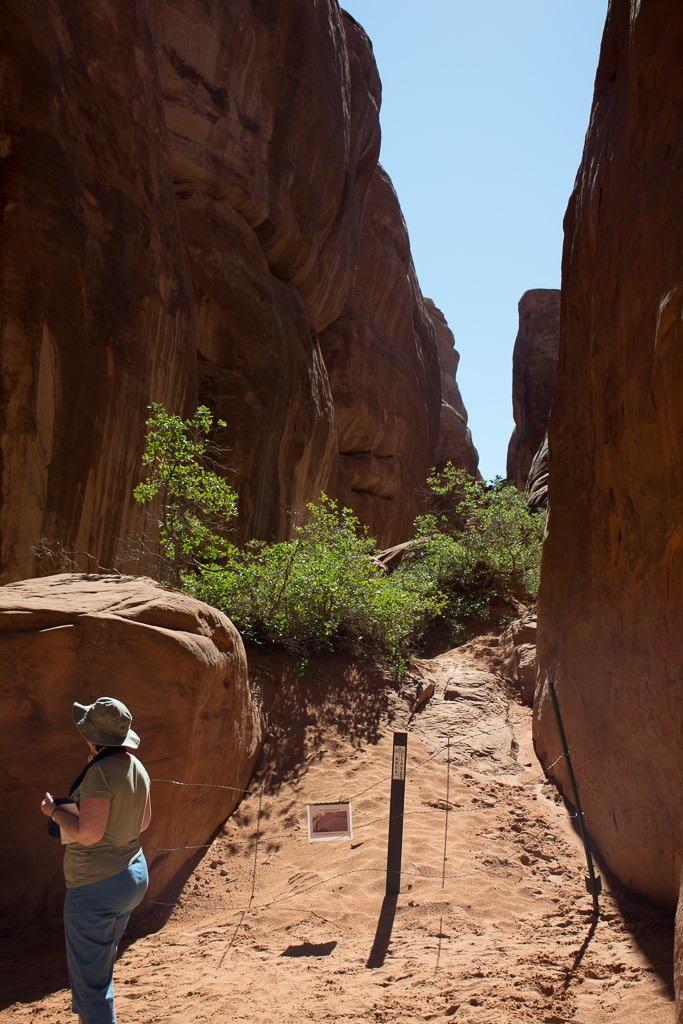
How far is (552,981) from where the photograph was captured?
416cm

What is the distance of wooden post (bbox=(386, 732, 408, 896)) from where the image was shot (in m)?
5.75

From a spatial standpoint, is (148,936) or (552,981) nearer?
(552,981)

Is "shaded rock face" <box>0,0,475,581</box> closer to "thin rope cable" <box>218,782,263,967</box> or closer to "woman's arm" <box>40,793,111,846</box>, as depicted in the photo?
"thin rope cable" <box>218,782,263,967</box>

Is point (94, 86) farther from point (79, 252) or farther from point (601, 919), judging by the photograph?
point (601, 919)

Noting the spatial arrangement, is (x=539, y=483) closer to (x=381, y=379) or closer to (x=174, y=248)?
(x=381, y=379)

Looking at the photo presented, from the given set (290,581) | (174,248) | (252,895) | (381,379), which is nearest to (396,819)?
(252,895)

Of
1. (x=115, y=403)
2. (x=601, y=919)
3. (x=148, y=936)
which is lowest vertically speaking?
(x=148, y=936)

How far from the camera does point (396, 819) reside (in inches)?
229

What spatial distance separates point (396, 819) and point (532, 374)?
3198 cm

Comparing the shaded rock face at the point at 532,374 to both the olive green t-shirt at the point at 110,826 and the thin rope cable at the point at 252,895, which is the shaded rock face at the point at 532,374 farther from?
the olive green t-shirt at the point at 110,826

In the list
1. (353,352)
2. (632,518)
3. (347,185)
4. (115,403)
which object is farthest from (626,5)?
(353,352)

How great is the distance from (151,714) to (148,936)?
141cm

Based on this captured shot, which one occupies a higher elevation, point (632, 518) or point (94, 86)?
point (94, 86)

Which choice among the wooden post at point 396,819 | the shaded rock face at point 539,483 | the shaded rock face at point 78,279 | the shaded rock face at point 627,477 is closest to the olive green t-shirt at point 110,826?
the wooden post at point 396,819
